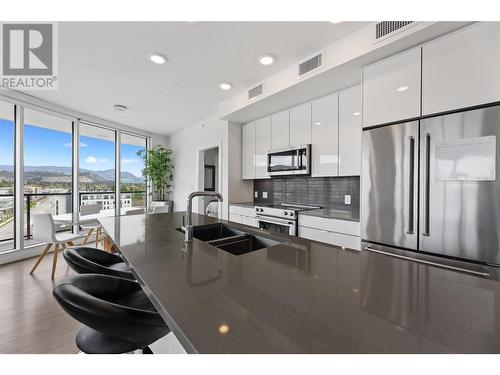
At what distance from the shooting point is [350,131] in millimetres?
2613

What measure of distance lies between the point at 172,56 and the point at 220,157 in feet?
6.84

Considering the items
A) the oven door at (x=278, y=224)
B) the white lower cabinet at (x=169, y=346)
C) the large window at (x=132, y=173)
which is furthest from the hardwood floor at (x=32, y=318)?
the large window at (x=132, y=173)

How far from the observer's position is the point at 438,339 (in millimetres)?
508

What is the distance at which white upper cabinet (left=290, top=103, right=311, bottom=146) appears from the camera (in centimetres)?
309

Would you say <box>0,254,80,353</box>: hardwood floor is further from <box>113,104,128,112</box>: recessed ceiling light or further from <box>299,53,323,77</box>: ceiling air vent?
<box>299,53,323,77</box>: ceiling air vent

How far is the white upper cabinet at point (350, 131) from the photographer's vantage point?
100 inches

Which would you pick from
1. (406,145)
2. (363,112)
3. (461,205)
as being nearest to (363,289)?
(461,205)

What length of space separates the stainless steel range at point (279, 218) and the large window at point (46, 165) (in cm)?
384

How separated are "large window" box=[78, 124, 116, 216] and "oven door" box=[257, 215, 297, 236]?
122 inches

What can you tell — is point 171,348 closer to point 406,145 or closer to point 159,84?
point 406,145

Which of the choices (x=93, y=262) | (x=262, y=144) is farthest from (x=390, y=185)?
(x=93, y=262)

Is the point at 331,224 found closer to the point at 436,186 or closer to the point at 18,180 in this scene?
the point at 436,186

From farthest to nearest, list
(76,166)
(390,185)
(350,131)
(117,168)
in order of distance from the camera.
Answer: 1. (117,168)
2. (76,166)
3. (350,131)
4. (390,185)

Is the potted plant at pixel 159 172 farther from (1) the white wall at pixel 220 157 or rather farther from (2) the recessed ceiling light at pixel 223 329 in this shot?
(2) the recessed ceiling light at pixel 223 329
